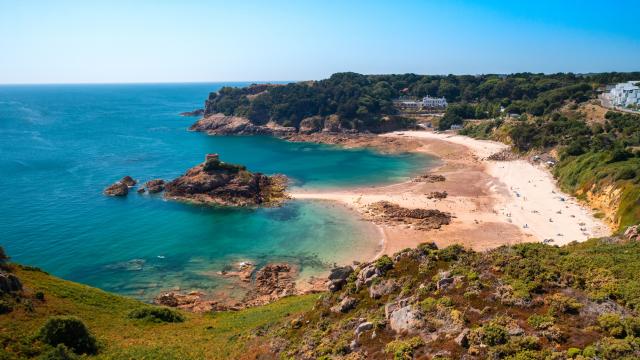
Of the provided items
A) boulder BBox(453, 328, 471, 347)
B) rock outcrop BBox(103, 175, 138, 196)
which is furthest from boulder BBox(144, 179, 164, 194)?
boulder BBox(453, 328, 471, 347)

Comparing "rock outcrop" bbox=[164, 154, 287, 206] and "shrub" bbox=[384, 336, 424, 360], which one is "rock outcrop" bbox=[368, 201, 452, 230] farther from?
"shrub" bbox=[384, 336, 424, 360]

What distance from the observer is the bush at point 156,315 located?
28981 mm

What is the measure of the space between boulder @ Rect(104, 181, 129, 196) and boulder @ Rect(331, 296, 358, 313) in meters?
56.9

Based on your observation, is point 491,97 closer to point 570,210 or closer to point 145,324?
point 570,210

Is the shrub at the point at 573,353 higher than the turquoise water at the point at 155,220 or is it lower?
higher

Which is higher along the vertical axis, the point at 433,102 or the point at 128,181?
the point at 433,102

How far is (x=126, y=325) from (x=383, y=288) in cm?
1784

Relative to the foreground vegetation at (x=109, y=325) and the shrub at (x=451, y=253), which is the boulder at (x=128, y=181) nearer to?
the foreground vegetation at (x=109, y=325)

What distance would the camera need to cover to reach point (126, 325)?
1085 inches

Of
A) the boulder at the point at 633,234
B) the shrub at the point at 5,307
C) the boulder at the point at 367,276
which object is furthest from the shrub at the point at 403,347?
the shrub at the point at 5,307

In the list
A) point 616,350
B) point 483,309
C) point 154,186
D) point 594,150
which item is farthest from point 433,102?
point 616,350

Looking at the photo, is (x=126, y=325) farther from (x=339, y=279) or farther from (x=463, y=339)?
(x=463, y=339)

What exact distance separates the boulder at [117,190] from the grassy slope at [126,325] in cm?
3838

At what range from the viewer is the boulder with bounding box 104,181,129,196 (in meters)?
68.0
